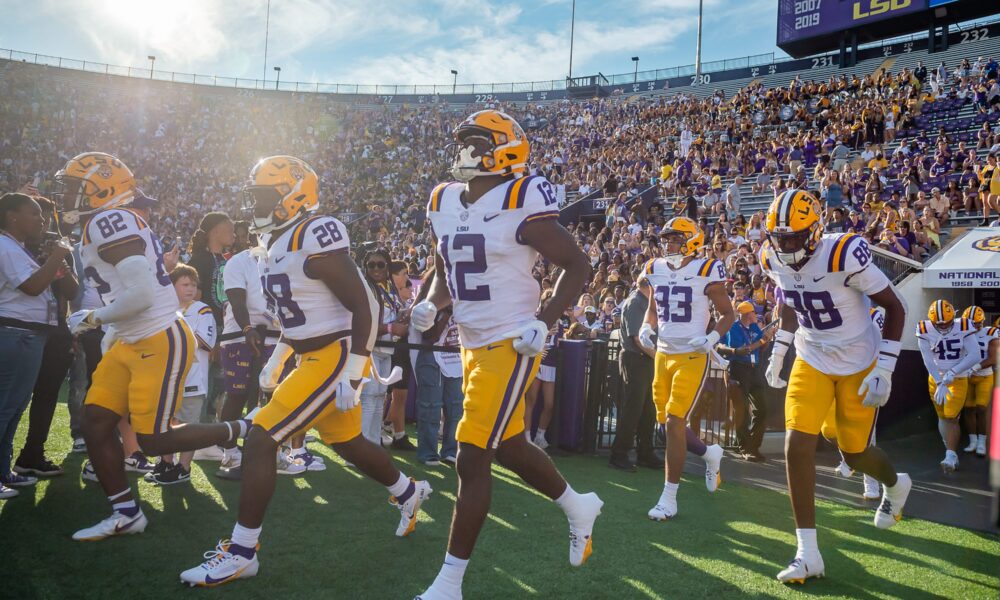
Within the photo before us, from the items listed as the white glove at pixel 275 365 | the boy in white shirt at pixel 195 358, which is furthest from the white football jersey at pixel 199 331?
the white glove at pixel 275 365

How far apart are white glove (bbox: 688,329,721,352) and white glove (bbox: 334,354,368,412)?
281cm

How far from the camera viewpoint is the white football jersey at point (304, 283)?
12.3ft

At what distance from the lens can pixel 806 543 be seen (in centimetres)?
395

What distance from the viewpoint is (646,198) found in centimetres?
2031

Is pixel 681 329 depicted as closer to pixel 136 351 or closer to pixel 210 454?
pixel 136 351

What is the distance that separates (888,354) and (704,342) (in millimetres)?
1482

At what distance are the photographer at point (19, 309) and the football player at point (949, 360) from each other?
864cm

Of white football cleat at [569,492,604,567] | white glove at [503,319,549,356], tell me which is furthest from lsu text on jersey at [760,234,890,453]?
white glove at [503,319,549,356]

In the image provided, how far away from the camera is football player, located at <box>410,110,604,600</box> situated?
3.27m

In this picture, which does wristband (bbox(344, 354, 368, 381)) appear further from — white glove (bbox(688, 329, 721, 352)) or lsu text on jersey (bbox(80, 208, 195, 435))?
white glove (bbox(688, 329, 721, 352))

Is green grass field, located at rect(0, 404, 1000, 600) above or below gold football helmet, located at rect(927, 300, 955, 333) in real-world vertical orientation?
below

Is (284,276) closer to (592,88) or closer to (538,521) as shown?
(538,521)

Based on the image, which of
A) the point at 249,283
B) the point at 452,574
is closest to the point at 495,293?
the point at 452,574

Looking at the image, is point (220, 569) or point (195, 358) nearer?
point (220, 569)
